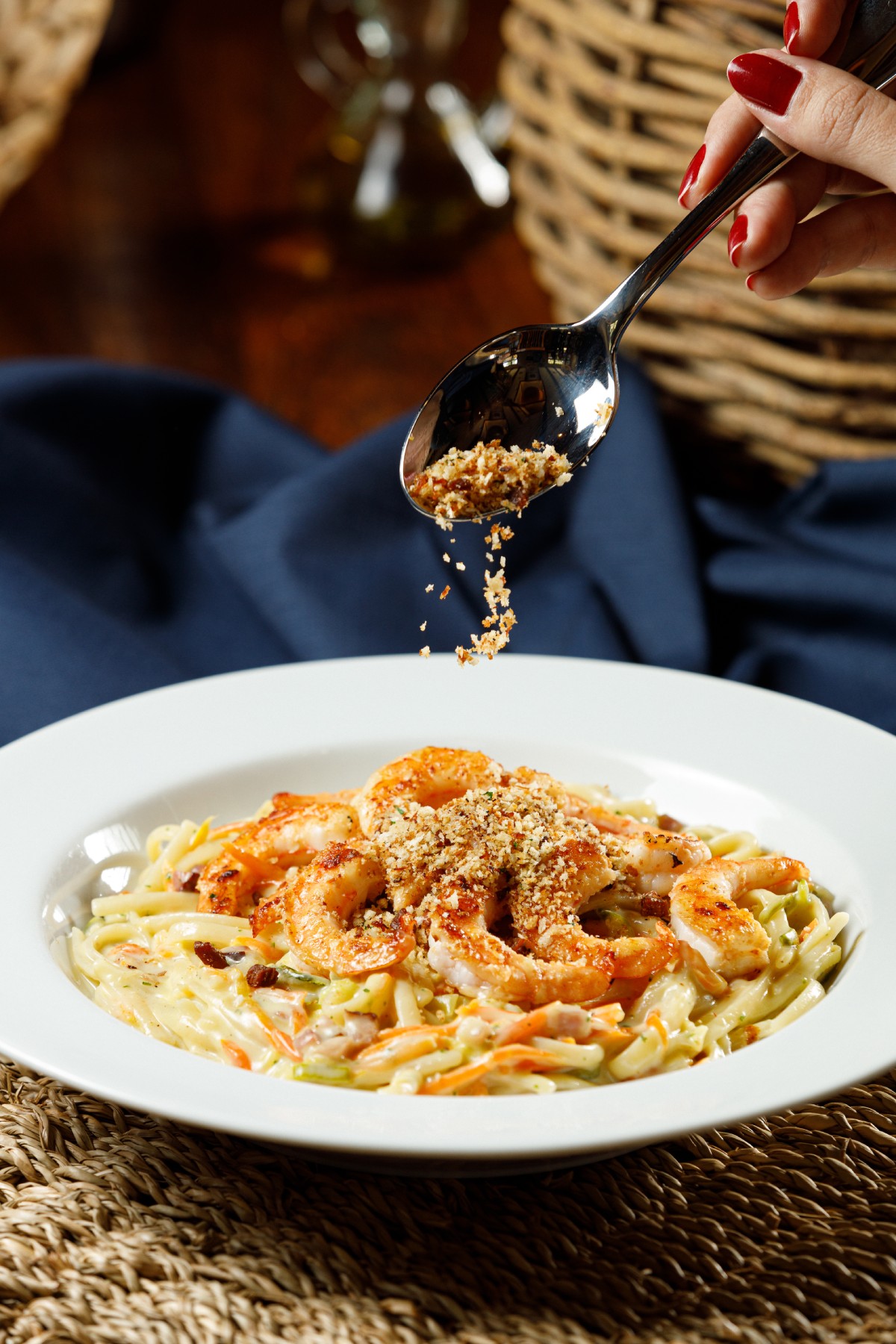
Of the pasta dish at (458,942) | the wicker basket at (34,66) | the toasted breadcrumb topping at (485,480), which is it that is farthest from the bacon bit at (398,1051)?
the wicker basket at (34,66)

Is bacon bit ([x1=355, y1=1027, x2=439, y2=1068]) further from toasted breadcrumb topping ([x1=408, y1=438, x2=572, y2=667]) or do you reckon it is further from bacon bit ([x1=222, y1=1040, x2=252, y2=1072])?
toasted breadcrumb topping ([x1=408, y1=438, x2=572, y2=667])

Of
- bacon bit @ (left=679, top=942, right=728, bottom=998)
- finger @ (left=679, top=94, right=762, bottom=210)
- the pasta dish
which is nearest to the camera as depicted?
the pasta dish

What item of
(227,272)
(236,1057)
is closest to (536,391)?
(236,1057)

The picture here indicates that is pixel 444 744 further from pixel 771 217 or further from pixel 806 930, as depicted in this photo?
pixel 771 217

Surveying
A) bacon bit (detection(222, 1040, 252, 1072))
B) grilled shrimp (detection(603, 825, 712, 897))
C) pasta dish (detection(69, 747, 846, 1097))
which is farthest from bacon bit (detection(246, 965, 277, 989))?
grilled shrimp (detection(603, 825, 712, 897))

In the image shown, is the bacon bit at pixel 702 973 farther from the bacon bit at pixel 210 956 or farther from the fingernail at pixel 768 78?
the fingernail at pixel 768 78

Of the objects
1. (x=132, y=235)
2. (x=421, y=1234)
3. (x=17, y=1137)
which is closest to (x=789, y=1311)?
(x=421, y=1234)
